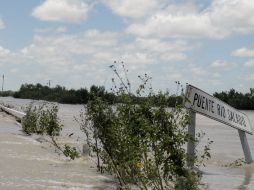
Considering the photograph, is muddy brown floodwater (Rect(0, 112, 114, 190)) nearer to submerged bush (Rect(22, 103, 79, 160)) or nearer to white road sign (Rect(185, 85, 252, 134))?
submerged bush (Rect(22, 103, 79, 160))

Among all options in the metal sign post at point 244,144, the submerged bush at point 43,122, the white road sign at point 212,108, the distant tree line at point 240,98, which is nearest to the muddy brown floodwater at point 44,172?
the submerged bush at point 43,122

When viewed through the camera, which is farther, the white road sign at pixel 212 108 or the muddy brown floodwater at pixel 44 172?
the white road sign at pixel 212 108

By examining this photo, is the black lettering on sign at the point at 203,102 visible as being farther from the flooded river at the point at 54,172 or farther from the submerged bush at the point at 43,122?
the submerged bush at the point at 43,122

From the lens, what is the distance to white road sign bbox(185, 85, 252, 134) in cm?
1063

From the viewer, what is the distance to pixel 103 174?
10656 millimetres

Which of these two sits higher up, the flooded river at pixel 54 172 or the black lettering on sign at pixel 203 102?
the black lettering on sign at pixel 203 102

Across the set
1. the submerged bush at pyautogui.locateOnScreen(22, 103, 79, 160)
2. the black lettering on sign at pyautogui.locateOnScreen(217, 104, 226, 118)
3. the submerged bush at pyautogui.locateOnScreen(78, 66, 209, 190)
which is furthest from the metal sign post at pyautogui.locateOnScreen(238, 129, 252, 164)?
the submerged bush at pyautogui.locateOnScreen(78, 66, 209, 190)

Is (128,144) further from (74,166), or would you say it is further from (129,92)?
(74,166)

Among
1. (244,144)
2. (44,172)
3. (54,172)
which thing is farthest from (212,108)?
(44,172)

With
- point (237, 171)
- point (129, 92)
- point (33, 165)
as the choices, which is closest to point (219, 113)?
point (237, 171)

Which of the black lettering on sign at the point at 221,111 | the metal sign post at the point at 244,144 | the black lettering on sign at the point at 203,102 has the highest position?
the black lettering on sign at the point at 203,102

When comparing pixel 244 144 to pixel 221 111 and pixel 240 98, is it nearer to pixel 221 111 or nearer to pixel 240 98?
pixel 221 111

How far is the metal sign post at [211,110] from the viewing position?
34.2 feet

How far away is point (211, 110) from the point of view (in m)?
11.6
